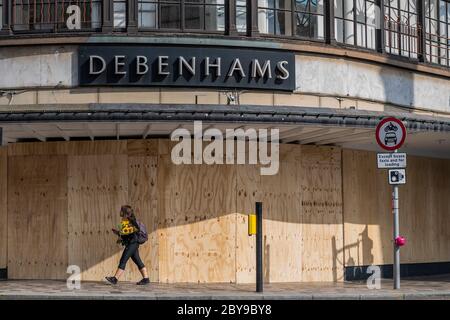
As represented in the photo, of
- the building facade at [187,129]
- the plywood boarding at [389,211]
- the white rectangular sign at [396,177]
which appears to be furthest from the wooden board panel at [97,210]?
the white rectangular sign at [396,177]

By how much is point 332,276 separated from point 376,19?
566 cm

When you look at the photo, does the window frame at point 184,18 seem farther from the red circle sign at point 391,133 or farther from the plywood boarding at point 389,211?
the plywood boarding at point 389,211

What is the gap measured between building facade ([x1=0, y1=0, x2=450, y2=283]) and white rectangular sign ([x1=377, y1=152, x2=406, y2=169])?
104 cm

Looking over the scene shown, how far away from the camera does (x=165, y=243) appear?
2197 centimetres

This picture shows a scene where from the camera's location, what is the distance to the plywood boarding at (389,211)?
78.6 ft

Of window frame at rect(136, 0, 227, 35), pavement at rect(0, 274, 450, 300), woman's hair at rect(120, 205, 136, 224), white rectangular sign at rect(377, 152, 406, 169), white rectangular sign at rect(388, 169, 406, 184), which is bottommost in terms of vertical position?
pavement at rect(0, 274, 450, 300)

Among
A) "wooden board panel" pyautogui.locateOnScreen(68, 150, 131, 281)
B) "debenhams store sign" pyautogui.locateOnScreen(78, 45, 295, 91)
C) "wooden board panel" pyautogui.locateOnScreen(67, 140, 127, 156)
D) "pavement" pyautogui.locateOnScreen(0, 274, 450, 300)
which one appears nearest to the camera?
"pavement" pyautogui.locateOnScreen(0, 274, 450, 300)

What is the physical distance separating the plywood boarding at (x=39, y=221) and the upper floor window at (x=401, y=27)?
7735 mm

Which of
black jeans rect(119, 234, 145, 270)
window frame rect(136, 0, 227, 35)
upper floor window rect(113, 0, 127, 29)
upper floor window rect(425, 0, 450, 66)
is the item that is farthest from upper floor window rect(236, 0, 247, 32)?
upper floor window rect(425, 0, 450, 66)

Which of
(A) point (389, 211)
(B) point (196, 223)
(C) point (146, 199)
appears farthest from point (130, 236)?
(A) point (389, 211)

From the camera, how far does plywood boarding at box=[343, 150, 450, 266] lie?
2395 centimetres

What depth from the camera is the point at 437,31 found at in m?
26.3

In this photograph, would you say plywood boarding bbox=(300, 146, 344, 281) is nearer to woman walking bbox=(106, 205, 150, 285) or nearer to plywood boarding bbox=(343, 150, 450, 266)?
plywood boarding bbox=(343, 150, 450, 266)

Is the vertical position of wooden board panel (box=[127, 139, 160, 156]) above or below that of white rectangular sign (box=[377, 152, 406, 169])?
above
